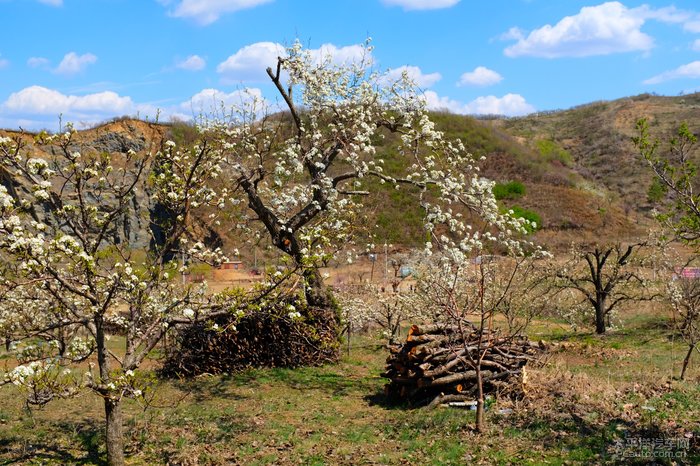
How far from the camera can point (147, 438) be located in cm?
970

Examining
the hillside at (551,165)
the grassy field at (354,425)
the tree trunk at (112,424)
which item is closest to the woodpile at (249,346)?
the grassy field at (354,425)

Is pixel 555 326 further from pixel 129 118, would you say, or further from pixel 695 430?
pixel 129 118

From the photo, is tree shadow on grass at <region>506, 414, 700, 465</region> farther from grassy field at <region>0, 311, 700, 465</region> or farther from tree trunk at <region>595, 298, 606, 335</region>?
tree trunk at <region>595, 298, 606, 335</region>

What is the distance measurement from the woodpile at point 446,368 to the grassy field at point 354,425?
0.39 meters

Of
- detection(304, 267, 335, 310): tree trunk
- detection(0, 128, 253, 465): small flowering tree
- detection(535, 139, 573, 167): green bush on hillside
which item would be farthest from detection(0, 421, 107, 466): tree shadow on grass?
detection(535, 139, 573, 167): green bush on hillside

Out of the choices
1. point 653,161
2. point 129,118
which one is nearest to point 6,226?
point 653,161

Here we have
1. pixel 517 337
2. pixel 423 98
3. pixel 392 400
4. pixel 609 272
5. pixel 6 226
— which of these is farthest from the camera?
pixel 609 272

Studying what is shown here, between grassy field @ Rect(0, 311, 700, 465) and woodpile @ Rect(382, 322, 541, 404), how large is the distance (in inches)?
15.2

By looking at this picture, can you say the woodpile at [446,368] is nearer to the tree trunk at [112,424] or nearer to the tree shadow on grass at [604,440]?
→ the tree shadow on grass at [604,440]

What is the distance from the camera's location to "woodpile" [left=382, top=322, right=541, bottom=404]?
11383mm

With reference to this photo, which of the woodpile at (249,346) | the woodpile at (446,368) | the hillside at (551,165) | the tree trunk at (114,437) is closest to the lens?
the tree trunk at (114,437)

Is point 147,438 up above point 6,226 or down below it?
below

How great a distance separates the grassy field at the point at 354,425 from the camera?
877cm

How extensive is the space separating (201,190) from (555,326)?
1808cm
